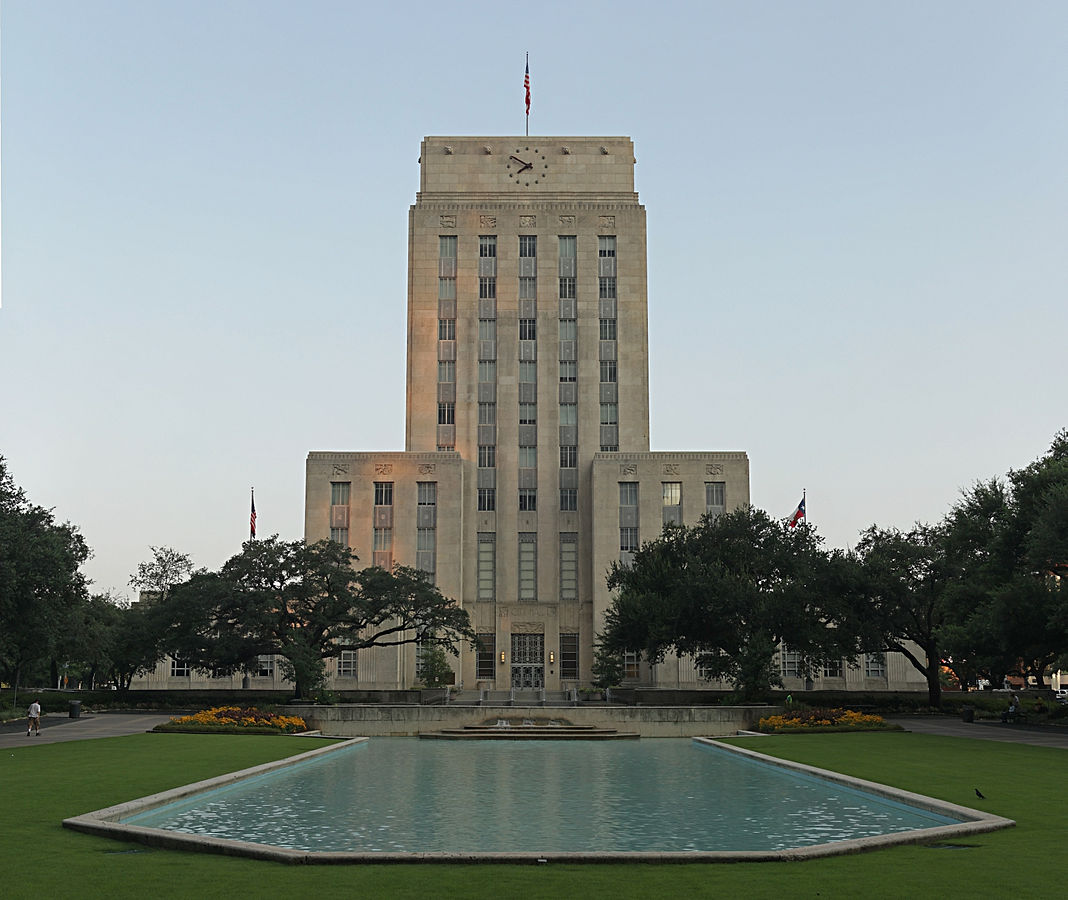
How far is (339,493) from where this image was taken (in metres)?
87.6

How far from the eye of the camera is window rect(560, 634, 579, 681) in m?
87.7

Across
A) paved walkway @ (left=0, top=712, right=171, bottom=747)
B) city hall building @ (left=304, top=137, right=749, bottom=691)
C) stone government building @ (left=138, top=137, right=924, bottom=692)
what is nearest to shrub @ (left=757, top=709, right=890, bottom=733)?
paved walkway @ (left=0, top=712, right=171, bottom=747)

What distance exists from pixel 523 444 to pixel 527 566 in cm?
1086

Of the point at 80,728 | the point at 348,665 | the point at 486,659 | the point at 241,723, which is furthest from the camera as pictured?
the point at 486,659

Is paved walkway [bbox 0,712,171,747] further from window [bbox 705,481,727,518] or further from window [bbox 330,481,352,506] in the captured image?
window [bbox 705,481,727,518]

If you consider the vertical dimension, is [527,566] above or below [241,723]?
above

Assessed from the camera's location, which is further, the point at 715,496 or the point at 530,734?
the point at 715,496

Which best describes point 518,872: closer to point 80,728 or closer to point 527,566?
point 80,728

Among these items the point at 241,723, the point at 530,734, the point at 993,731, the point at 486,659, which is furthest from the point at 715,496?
the point at 241,723

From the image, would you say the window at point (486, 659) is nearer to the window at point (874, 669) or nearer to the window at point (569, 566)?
the window at point (569, 566)

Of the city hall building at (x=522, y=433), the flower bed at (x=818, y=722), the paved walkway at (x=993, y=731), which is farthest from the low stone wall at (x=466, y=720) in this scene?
the city hall building at (x=522, y=433)

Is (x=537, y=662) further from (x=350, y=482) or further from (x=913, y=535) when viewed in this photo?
(x=913, y=535)

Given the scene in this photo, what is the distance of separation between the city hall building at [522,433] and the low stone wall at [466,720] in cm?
3519

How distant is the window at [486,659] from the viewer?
87.5 m
